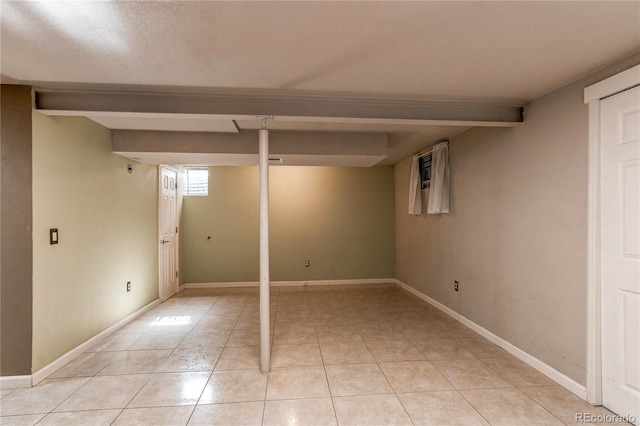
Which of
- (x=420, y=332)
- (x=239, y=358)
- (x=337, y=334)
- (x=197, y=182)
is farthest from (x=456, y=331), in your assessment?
(x=197, y=182)

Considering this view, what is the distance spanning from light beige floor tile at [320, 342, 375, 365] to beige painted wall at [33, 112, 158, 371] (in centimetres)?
230

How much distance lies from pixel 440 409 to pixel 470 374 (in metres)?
0.59

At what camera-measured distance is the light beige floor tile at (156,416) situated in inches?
72.9

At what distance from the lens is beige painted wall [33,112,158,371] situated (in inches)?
92.3

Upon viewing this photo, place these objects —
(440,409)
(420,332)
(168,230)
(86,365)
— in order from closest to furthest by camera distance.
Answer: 1. (440,409)
2. (86,365)
3. (420,332)
4. (168,230)

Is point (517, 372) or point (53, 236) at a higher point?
point (53, 236)

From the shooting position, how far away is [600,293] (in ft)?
6.48

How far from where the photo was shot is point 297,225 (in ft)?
18.0

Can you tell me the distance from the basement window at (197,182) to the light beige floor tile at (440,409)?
180 inches

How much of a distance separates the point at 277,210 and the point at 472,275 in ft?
11.0

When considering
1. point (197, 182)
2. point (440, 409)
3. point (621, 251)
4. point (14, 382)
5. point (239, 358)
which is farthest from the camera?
point (197, 182)

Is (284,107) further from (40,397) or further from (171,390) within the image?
(40,397)

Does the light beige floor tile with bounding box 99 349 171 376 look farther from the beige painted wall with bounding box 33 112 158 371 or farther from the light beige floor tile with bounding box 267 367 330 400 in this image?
the light beige floor tile with bounding box 267 367 330 400

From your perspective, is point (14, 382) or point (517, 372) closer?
point (14, 382)
